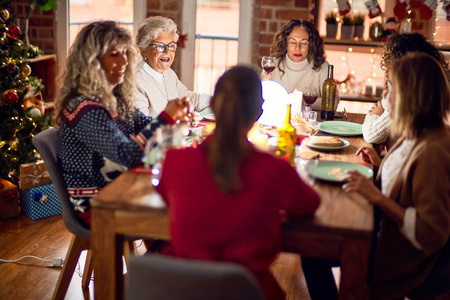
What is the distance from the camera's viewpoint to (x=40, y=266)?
2631mm

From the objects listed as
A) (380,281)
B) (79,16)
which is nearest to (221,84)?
(380,281)

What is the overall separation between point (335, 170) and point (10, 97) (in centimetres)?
210

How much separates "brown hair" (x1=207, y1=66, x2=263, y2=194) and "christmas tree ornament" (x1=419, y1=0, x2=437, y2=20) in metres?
3.08

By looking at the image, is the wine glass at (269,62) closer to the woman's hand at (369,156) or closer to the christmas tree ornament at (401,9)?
the woman's hand at (369,156)

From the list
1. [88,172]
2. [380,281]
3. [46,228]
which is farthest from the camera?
[46,228]

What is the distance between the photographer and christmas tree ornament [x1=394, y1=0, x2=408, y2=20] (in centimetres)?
400

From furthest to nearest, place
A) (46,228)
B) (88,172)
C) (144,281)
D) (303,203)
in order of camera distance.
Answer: (46,228), (88,172), (303,203), (144,281)

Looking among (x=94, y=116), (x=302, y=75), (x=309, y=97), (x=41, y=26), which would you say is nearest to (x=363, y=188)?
(x=94, y=116)

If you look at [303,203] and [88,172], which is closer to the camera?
[303,203]

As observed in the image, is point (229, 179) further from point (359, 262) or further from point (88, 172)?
point (88, 172)

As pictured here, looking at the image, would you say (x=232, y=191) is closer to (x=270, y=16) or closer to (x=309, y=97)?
(x=309, y=97)

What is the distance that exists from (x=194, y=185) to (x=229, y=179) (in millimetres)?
95

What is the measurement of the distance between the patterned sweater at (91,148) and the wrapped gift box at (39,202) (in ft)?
4.03

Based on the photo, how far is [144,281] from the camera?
1.19 m
